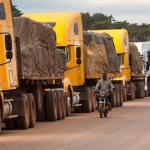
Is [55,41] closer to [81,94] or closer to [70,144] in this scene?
[81,94]

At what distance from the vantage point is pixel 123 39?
45031mm

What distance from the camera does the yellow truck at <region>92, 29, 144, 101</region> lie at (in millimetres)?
44969

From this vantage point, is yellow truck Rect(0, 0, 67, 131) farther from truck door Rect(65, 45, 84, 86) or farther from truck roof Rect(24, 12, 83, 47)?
truck door Rect(65, 45, 84, 86)

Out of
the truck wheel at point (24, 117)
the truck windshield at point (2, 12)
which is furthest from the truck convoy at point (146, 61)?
the truck windshield at point (2, 12)

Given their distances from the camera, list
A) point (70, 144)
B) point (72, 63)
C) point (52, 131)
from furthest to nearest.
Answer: point (72, 63) < point (52, 131) < point (70, 144)

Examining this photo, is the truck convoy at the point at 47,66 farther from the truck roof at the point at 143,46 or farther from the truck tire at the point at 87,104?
the truck roof at the point at 143,46

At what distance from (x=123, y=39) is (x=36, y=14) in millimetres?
13394

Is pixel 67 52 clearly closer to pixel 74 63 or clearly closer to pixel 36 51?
pixel 74 63

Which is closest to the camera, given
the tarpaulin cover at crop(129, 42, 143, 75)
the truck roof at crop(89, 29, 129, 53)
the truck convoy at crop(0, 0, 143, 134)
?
the truck convoy at crop(0, 0, 143, 134)

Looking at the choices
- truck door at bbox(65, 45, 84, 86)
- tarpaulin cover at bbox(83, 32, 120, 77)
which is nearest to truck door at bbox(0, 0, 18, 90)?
truck door at bbox(65, 45, 84, 86)

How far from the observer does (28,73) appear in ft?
77.9

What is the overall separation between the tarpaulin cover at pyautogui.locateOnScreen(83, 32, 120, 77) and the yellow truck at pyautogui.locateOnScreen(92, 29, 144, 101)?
5.11 m

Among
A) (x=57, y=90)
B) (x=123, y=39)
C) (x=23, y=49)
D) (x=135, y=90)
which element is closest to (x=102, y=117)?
(x=57, y=90)

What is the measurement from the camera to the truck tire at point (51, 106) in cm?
2669
